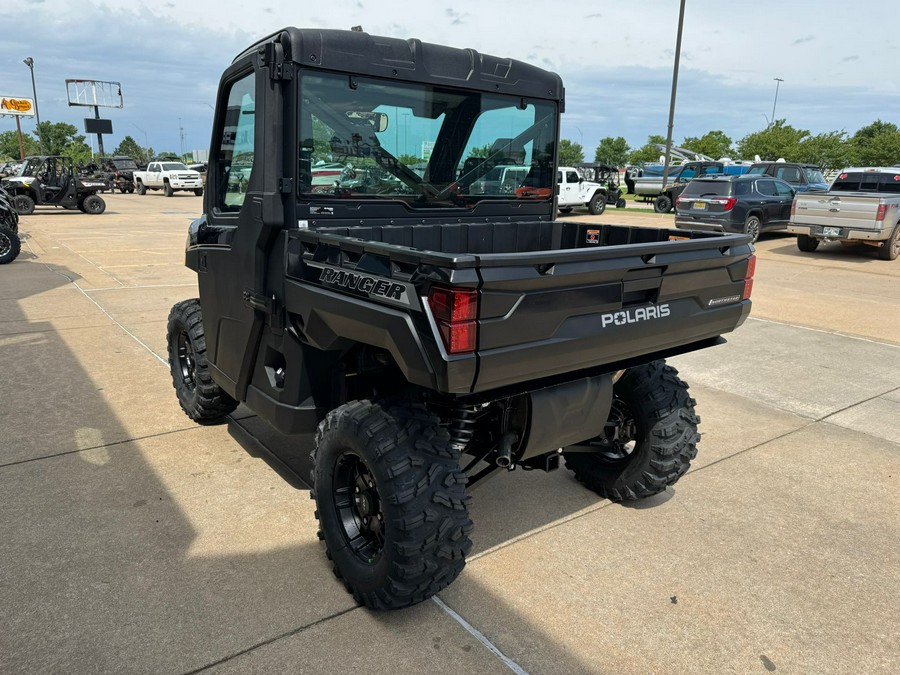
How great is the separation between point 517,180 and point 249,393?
1923mm

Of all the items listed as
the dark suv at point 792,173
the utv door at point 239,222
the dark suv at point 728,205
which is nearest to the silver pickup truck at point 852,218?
the dark suv at point 728,205

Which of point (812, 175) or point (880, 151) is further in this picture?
point (880, 151)

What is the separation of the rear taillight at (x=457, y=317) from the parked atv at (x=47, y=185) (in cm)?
2254

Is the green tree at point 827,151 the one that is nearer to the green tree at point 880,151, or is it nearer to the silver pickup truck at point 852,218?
the green tree at point 880,151

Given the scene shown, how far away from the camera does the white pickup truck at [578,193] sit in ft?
76.5

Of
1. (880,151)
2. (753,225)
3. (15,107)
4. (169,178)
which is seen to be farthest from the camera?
(15,107)

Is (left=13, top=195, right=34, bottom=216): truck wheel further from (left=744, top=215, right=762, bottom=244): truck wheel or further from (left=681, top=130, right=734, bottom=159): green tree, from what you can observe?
(left=681, top=130, right=734, bottom=159): green tree

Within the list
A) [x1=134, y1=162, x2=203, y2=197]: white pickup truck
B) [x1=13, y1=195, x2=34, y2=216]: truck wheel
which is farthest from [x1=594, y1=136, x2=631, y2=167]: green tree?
[x1=13, y1=195, x2=34, y2=216]: truck wheel

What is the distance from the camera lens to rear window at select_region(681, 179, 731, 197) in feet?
52.3

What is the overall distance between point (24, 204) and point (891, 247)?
76.1 ft

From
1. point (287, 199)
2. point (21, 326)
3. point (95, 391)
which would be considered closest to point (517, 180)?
point (287, 199)

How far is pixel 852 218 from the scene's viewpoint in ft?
42.9

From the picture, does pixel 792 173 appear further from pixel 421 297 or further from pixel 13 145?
pixel 13 145

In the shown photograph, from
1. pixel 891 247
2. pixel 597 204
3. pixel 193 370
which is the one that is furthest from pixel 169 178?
pixel 193 370
